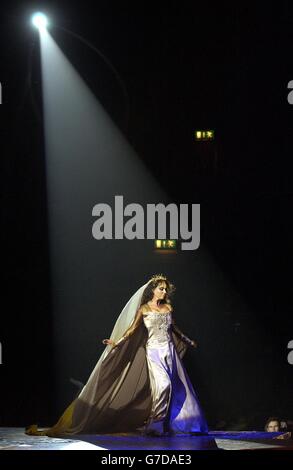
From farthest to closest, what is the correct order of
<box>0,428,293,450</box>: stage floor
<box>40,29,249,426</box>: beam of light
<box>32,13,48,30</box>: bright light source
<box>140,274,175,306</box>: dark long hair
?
<box>40,29,249,426</box>: beam of light, <box>32,13,48,30</box>: bright light source, <box>140,274,175,306</box>: dark long hair, <box>0,428,293,450</box>: stage floor

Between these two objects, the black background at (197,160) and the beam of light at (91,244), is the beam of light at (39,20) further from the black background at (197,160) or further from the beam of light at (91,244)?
the beam of light at (91,244)

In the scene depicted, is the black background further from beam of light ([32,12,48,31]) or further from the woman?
the woman

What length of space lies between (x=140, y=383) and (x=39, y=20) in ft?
14.7

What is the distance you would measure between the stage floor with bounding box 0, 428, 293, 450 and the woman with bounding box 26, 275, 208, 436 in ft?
0.83

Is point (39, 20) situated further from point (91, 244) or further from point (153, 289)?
point (153, 289)

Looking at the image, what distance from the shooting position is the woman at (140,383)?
763 cm

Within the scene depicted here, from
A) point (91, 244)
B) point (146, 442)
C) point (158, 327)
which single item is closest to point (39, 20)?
point (91, 244)

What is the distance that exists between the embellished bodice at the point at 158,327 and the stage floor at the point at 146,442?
981mm

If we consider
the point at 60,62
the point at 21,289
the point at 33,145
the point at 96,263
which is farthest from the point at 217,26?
the point at 21,289

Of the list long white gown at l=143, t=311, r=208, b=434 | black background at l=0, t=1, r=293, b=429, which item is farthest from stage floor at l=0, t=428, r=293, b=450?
black background at l=0, t=1, r=293, b=429

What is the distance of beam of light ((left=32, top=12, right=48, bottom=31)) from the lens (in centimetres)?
928

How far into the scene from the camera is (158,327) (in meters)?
7.88

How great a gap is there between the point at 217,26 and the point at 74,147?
2337mm

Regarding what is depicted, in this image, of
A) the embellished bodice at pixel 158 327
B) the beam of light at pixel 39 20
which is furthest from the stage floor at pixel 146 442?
the beam of light at pixel 39 20
